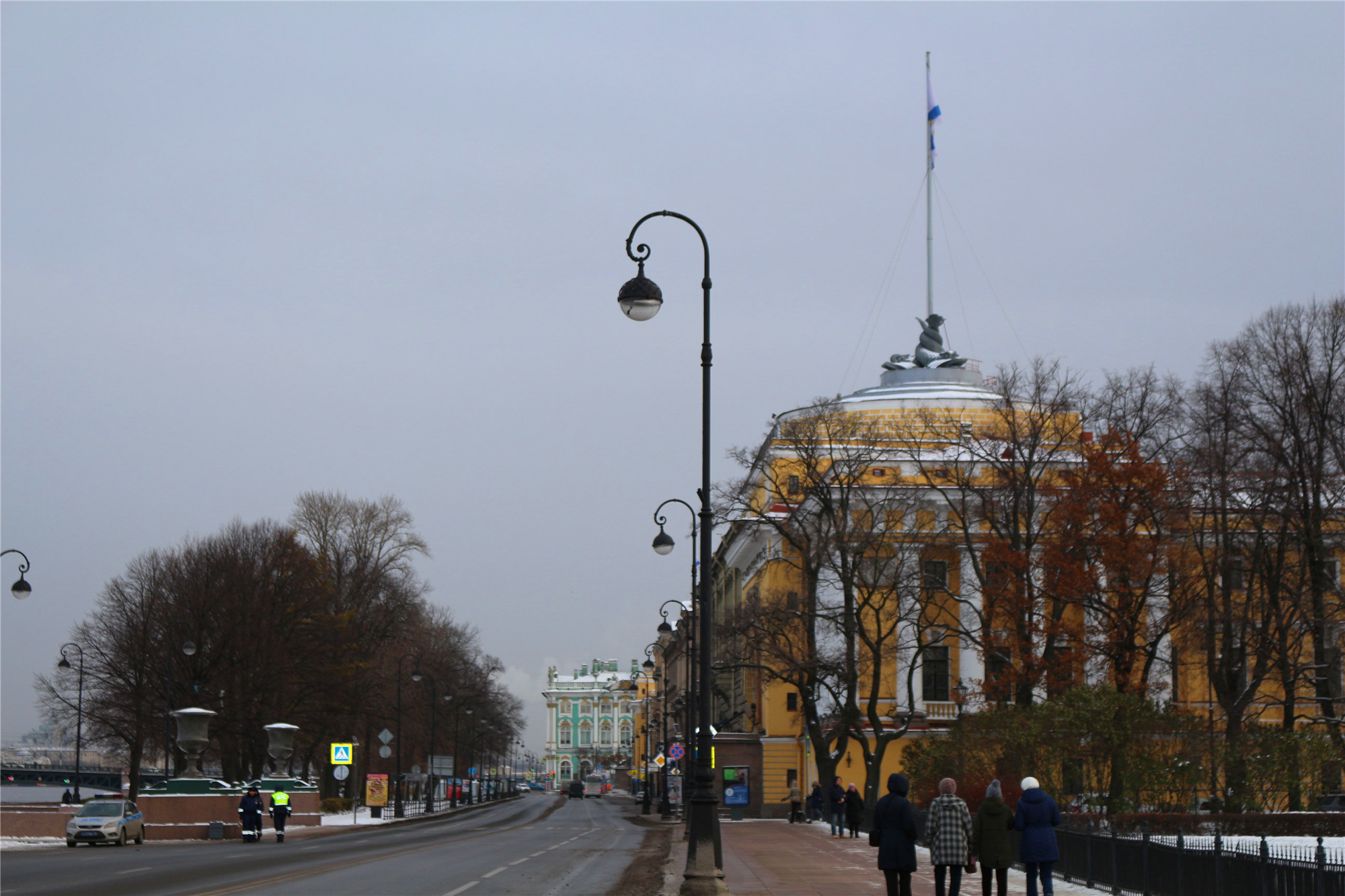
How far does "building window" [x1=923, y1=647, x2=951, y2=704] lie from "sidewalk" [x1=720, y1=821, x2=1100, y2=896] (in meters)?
25.5

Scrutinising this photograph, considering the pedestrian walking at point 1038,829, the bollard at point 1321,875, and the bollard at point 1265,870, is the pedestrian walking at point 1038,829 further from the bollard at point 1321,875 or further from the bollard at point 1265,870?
the bollard at point 1321,875

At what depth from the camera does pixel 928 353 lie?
77062 mm

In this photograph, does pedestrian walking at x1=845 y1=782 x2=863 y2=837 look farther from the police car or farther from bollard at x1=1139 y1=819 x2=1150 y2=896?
bollard at x1=1139 y1=819 x2=1150 y2=896

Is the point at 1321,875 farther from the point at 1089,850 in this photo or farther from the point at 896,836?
the point at 1089,850

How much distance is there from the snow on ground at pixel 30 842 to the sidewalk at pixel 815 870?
59.4 ft

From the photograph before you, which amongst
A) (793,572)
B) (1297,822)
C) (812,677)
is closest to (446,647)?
(793,572)

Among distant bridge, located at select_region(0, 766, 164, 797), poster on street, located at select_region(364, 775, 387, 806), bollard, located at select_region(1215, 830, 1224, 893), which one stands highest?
bollard, located at select_region(1215, 830, 1224, 893)

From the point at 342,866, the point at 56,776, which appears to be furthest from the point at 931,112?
the point at 56,776

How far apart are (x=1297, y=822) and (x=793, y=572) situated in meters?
39.7

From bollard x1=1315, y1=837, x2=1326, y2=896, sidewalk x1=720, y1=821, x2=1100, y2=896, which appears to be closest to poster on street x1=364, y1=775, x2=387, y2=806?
sidewalk x1=720, y1=821, x2=1100, y2=896

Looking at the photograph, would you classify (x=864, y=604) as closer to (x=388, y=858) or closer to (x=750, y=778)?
(x=750, y=778)

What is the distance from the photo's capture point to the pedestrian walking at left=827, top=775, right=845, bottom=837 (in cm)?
4114

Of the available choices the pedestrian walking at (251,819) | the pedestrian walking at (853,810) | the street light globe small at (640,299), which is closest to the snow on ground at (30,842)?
the pedestrian walking at (251,819)

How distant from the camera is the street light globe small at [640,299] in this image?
1953 cm
